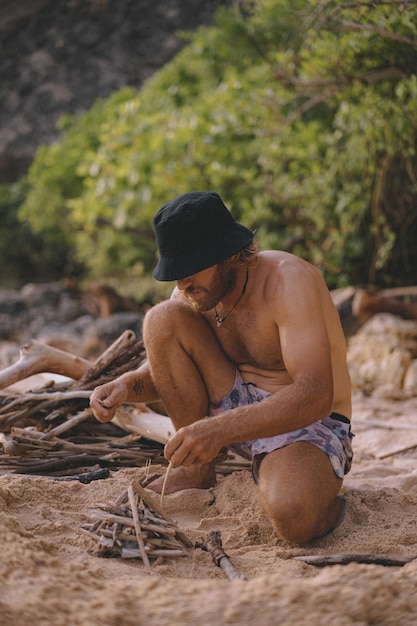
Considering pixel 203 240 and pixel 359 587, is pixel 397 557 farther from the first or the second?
pixel 203 240

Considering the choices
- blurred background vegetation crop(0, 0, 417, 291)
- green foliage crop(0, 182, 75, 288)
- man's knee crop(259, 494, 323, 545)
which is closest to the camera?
man's knee crop(259, 494, 323, 545)

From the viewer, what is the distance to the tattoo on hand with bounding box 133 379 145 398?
3.27 m

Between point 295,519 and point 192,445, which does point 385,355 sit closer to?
point 295,519

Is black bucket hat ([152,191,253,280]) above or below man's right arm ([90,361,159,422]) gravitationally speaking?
above

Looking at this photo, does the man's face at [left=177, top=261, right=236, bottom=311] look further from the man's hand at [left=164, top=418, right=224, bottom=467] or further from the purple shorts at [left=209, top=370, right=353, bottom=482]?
the man's hand at [left=164, top=418, right=224, bottom=467]

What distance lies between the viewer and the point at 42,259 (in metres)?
15.4

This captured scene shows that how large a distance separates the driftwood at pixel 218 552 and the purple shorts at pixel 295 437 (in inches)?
17.4

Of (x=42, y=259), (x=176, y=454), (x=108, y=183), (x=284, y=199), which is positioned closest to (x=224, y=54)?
(x=108, y=183)

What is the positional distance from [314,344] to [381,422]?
2.19 m

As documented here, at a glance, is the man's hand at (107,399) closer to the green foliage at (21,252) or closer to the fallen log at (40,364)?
the fallen log at (40,364)

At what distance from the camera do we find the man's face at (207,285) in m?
2.82

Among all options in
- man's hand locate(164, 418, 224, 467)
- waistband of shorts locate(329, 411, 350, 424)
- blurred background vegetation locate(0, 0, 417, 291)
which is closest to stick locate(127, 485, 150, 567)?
man's hand locate(164, 418, 224, 467)

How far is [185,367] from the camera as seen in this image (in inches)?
125

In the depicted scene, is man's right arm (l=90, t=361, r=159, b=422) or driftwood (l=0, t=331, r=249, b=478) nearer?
man's right arm (l=90, t=361, r=159, b=422)
